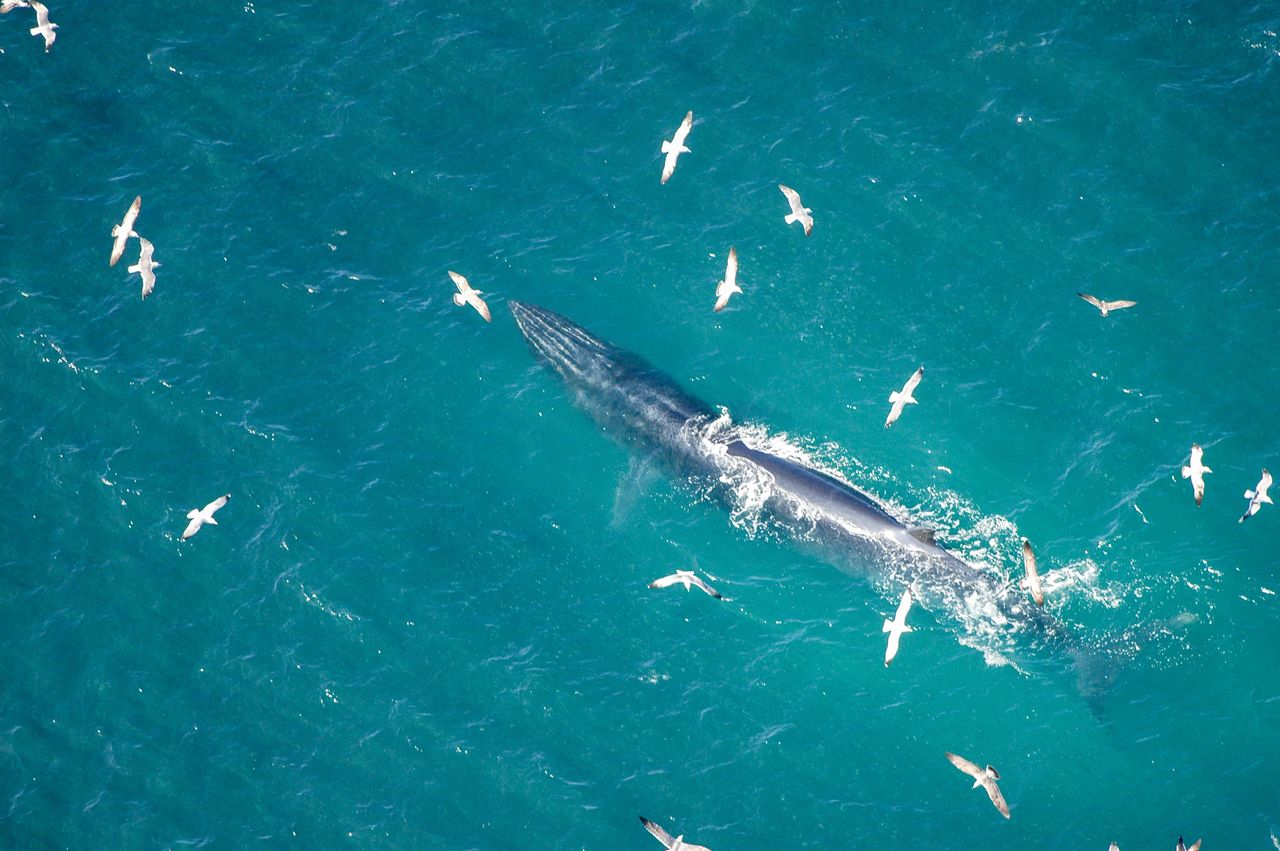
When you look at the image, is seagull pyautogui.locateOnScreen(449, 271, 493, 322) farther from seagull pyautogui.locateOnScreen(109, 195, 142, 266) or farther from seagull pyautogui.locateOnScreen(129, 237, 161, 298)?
seagull pyautogui.locateOnScreen(109, 195, 142, 266)

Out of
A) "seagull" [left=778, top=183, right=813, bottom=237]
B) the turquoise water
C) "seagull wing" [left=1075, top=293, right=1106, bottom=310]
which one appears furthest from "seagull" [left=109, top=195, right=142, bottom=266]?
"seagull wing" [left=1075, top=293, right=1106, bottom=310]

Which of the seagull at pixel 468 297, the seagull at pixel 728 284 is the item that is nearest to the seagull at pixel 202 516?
the seagull at pixel 468 297

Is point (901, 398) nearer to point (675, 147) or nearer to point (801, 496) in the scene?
point (801, 496)

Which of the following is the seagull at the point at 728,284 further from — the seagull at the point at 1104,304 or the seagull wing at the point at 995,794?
the seagull wing at the point at 995,794

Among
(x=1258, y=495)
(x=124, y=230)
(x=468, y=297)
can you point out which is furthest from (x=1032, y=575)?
(x=124, y=230)

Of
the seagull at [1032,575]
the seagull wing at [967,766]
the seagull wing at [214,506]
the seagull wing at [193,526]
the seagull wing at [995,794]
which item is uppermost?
the seagull wing at [214,506]

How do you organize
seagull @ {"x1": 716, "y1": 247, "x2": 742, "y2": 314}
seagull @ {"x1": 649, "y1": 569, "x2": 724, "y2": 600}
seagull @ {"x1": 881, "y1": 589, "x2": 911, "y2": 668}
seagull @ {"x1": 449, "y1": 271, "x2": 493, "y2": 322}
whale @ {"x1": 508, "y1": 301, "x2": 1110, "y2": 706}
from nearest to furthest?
seagull @ {"x1": 881, "y1": 589, "x2": 911, "y2": 668} → seagull @ {"x1": 649, "y1": 569, "x2": 724, "y2": 600} → whale @ {"x1": 508, "y1": 301, "x2": 1110, "y2": 706} → seagull @ {"x1": 716, "y1": 247, "x2": 742, "y2": 314} → seagull @ {"x1": 449, "y1": 271, "x2": 493, "y2": 322}

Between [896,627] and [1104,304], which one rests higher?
[1104,304]
